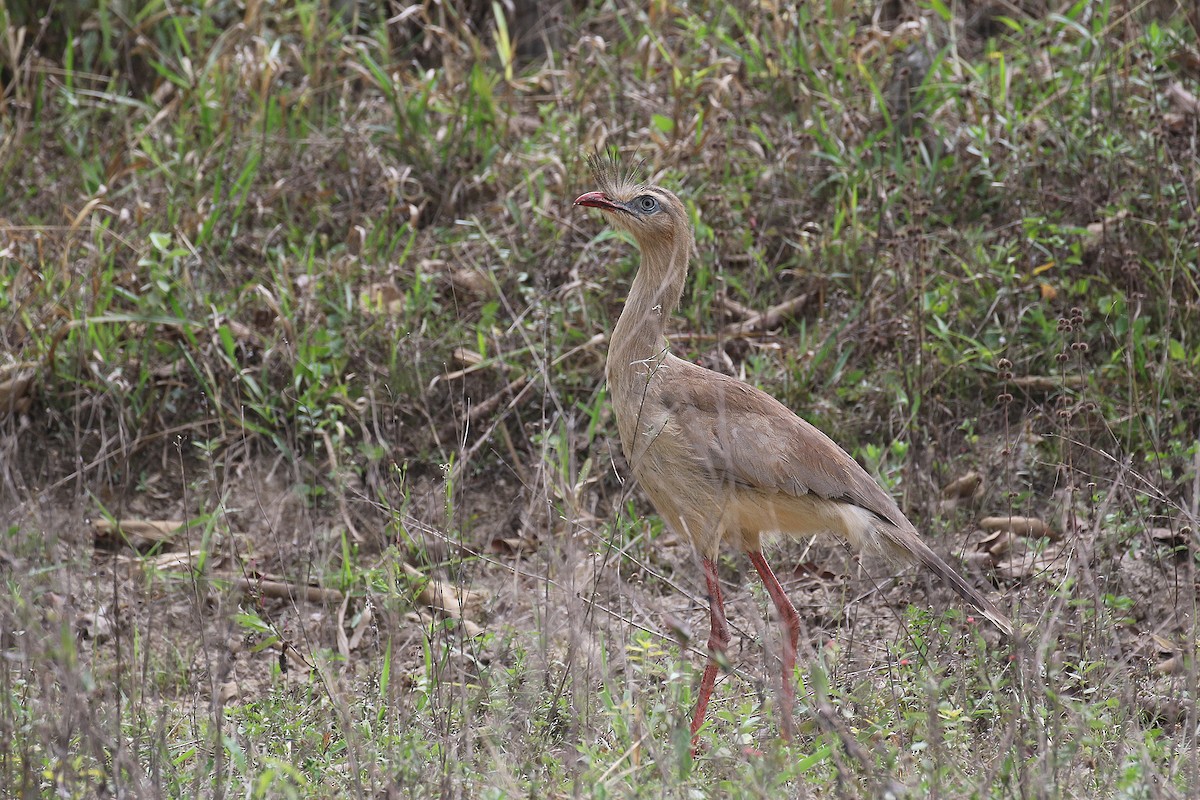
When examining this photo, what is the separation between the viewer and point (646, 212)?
4.04 meters

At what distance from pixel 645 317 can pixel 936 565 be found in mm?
1085

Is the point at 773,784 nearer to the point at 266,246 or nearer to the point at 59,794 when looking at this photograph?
the point at 59,794

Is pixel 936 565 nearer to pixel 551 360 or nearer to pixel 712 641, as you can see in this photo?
pixel 712 641

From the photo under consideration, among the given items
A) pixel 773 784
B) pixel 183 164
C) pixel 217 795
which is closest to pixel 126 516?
pixel 183 164

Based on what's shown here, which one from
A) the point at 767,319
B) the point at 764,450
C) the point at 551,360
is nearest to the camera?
the point at 764,450

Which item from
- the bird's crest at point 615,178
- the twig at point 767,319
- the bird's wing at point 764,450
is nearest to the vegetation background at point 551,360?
the twig at point 767,319

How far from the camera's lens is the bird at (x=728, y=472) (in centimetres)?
363

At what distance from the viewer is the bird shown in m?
3.63

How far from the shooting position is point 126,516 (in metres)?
4.98

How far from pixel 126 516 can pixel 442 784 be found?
108 inches

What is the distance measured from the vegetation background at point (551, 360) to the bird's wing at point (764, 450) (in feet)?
1.27

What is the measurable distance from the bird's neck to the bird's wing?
13 cm

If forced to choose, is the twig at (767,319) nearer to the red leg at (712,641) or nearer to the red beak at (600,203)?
the red beak at (600,203)


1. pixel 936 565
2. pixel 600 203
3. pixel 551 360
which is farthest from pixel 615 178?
pixel 936 565
